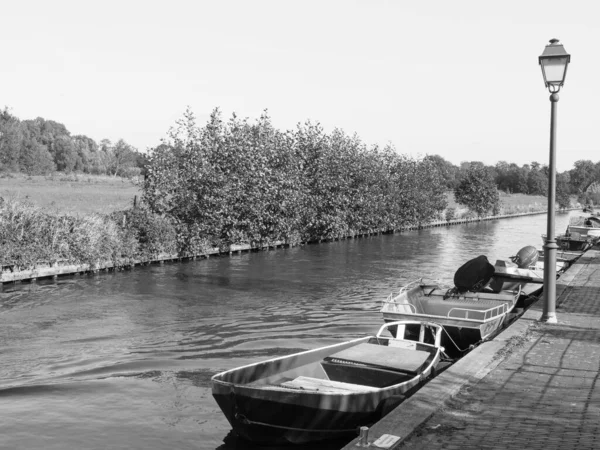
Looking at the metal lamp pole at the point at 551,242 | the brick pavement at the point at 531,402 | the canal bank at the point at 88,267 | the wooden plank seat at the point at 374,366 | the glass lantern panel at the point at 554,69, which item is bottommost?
the canal bank at the point at 88,267

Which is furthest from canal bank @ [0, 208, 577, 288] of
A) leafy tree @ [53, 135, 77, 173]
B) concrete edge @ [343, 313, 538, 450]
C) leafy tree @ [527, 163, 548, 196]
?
leafy tree @ [527, 163, 548, 196]

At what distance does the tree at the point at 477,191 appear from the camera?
8062 centimetres

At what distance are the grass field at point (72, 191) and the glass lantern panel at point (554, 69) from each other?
94.0 ft

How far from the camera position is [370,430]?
6469 mm

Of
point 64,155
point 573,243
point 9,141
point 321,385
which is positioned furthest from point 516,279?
point 64,155

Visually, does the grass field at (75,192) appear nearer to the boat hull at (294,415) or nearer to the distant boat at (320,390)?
the distant boat at (320,390)

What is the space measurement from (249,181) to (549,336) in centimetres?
2563

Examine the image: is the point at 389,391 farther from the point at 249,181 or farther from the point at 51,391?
the point at 249,181

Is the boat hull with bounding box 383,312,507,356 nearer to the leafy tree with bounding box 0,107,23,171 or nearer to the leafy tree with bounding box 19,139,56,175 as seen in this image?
the leafy tree with bounding box 0,107,23,171

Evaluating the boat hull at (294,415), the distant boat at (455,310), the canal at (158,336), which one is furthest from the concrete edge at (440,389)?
the canal at (158,336)

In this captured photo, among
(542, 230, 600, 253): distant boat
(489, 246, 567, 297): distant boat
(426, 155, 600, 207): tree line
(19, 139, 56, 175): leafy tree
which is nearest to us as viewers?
(489, 246, 567, 297): distant boat

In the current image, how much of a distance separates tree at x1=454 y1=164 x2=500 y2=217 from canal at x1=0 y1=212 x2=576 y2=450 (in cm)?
5146

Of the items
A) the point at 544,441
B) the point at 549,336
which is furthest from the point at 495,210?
the point at 544,441

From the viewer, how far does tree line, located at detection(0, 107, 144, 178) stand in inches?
3027
